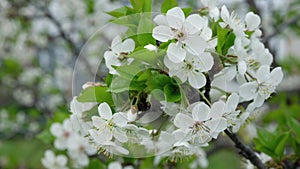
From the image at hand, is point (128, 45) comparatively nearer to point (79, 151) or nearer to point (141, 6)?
point (141, 6)

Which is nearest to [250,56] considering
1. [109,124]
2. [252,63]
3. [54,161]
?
[252,63]

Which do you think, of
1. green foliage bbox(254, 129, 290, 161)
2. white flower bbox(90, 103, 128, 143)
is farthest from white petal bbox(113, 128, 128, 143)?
green foliage bbox(254, 129, 290, 161)

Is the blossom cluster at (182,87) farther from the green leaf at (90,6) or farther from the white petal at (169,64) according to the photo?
the green leaf at (90,6)

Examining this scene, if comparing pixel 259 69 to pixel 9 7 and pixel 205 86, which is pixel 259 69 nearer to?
pixel 205 86

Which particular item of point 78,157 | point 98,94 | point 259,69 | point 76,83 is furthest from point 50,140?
point 259,69

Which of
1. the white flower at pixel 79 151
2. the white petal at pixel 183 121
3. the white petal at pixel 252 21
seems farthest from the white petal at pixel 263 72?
the white flower at pixel 79 151
